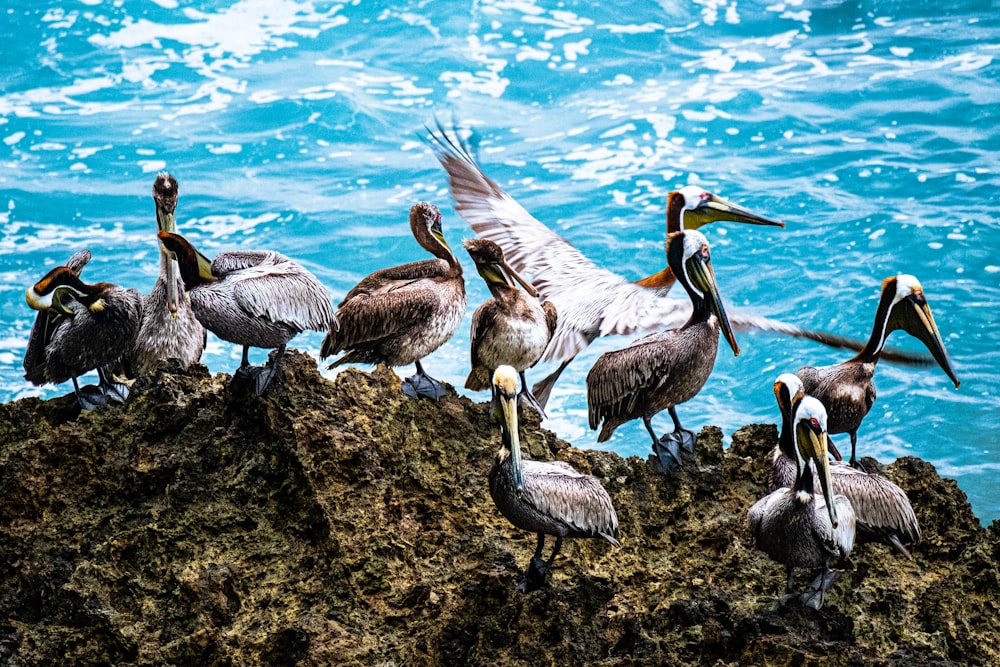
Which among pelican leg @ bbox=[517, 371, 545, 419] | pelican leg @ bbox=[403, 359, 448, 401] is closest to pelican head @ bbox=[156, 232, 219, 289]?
pelican leg @ bbox=[403, 359, 448, 401]

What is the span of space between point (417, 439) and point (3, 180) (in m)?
10.8

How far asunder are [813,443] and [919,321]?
138 cm

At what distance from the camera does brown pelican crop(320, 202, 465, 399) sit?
5418mm

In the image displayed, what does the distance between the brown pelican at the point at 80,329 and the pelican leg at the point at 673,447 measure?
2427mm

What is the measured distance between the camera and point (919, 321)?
5566mm

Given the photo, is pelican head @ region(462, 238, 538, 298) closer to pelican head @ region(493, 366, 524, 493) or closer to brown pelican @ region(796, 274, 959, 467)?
pelican head @ region(493, 366, 524, 493)

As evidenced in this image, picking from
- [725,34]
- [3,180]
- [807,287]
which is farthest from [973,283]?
[3,180]

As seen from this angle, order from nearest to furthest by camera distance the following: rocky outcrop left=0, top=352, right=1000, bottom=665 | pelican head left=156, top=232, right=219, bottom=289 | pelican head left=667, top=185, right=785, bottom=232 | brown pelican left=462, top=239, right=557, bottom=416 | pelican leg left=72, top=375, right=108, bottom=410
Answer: rocky outcrop left=0, top=352, right=1000, bottom=665
pelican head left=156, top=232, right=219, bottom=289
pelican leg left=72, top=375, right=108, bottom=410
brown pelican left=462, top=239, right=557, bottom=416
pelican head left=667, top=185, right=785, bottom=232

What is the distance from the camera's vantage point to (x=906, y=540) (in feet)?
15.9

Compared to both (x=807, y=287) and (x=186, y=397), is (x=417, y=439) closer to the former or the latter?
(x=186, y=397)

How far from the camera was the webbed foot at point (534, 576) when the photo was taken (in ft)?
14.7

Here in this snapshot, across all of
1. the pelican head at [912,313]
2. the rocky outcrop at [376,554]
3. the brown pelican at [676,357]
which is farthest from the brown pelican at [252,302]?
the pelican head at [912,313]

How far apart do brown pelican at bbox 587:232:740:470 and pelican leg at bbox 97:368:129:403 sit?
218 centimetres

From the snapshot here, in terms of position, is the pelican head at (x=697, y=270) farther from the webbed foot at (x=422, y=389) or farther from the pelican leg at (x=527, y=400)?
the webbed foot at (x=422, y=389)
